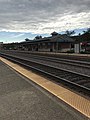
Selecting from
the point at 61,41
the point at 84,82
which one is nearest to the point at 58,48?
the point at 61,41

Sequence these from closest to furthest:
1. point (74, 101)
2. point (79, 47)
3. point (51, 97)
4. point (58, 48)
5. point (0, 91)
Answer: point (74, 101), point (51, 97), point (0, 91), point (79, 47), point (58, 48)

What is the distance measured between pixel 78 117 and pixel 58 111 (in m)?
0.68

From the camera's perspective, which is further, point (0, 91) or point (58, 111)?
point (0, 91)

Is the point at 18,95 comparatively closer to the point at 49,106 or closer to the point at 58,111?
the point at 49,106

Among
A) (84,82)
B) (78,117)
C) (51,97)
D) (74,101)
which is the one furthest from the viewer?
(84,82)

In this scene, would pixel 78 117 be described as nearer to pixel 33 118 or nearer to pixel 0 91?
pixel 33 118

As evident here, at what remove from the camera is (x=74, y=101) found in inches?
290

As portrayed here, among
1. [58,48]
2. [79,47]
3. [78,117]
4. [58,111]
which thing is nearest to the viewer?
[78,117]

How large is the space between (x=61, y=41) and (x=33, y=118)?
76.1 meters

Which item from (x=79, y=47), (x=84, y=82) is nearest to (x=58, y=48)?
(x=79, y=47)

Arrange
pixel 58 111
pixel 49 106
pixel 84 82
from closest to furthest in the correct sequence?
pixel 58 111 → pixel 49 106 → pixel 84 82

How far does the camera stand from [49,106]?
265 inches

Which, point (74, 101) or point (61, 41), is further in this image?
point (61, 41)

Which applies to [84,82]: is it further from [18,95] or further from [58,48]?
[58,48]
